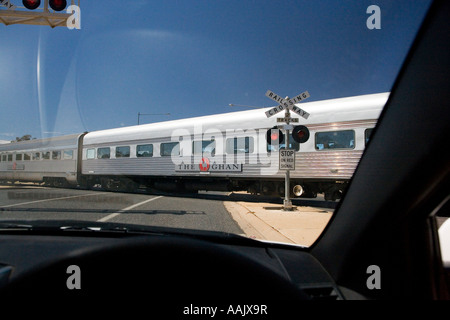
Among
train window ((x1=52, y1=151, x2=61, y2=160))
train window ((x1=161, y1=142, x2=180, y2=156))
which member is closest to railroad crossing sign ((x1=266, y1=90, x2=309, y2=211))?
train window ((x1=161, y1=142, x2=180, y2=156))

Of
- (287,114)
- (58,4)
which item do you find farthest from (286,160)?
(58,4)

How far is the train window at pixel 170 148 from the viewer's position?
11870mm

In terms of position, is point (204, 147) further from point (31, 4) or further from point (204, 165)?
point (31, 4)

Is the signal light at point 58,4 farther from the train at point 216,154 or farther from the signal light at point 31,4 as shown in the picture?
the train at point 216,154

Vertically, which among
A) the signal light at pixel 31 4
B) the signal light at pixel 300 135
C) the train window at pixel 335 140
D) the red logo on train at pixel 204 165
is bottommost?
the red logo on train at pixel 204 165

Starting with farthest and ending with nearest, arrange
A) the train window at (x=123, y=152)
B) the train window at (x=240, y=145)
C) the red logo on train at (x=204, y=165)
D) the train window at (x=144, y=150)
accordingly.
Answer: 1. the train window at (x=123, y=152)
2. the train window at (x=144, y=150)
3. the red logo on train at (x=204, y=165)
4. the train window at (x=240, y=145)

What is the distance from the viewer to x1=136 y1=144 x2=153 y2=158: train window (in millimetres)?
12805

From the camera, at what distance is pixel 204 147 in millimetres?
11125

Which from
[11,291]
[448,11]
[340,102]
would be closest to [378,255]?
[448,11]

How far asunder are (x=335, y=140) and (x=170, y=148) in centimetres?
642

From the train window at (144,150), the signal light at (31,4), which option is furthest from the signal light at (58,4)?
the train window at (144,150)

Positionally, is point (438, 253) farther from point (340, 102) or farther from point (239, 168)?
point (239, 168)

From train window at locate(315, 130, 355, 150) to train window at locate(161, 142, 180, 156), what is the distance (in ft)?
17.9

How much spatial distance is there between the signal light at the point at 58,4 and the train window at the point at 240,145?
6424mm
